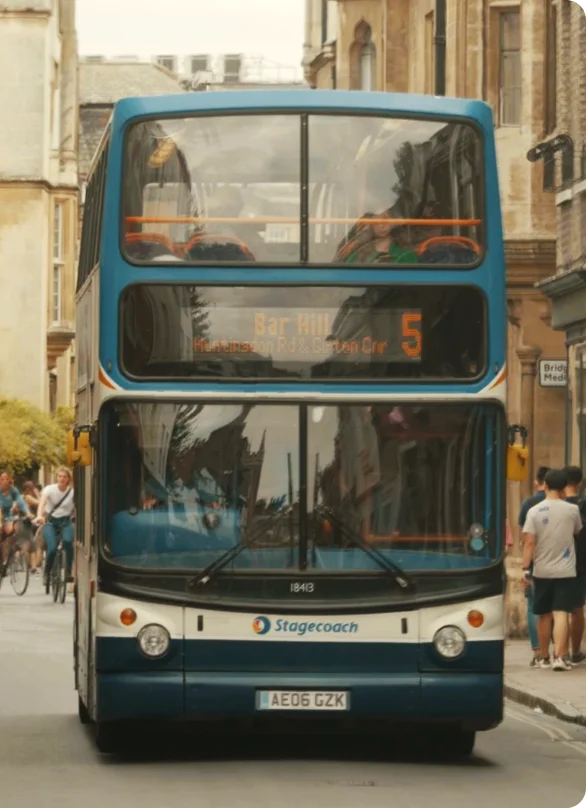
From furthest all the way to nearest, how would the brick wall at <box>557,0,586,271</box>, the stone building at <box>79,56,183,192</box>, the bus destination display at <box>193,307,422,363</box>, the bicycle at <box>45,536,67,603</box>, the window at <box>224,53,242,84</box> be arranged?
1. the window at <box>224,53,242,84</box>
2. the stone building at <box>79,56,183,192</box>
3. the bicycle at <box>45,536,67,603</box>
4. the brick wall at <box>557,0,586,271</box>
5. the bus destination display at <box>193,307,422,363</box>

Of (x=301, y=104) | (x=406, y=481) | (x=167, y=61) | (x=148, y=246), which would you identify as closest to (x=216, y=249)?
(x=148, y=246)

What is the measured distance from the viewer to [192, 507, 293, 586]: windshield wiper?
14234 mm

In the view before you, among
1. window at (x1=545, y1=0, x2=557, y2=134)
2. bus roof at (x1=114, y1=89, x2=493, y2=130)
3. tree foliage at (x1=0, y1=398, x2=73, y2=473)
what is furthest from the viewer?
tree foliage at (x1=0, y1=398, x2=73, y2=473)

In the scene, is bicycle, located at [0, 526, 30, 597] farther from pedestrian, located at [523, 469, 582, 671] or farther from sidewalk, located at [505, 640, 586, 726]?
pedestrian, located at [523, 469, 582, 671]

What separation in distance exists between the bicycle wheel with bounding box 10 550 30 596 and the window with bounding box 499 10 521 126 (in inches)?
359

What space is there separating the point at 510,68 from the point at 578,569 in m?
11.9

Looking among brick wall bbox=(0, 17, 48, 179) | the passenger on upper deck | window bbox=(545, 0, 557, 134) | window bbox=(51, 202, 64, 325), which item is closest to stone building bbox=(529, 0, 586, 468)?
window bbox=(545, 0, 557, 134)

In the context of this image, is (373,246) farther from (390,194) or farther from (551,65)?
(551,65)

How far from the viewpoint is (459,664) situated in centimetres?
1446

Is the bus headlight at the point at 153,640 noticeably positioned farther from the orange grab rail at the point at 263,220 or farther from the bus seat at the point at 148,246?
the orange grab rail at the point at 263,220

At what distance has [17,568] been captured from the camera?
120ft

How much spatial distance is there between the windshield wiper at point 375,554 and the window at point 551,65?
18.0 meters

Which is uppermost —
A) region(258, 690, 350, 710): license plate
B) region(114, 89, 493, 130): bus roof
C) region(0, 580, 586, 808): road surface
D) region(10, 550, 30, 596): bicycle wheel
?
region(114, 89, 493, 130): bus roof

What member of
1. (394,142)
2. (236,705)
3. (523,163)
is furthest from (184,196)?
(523,163)
